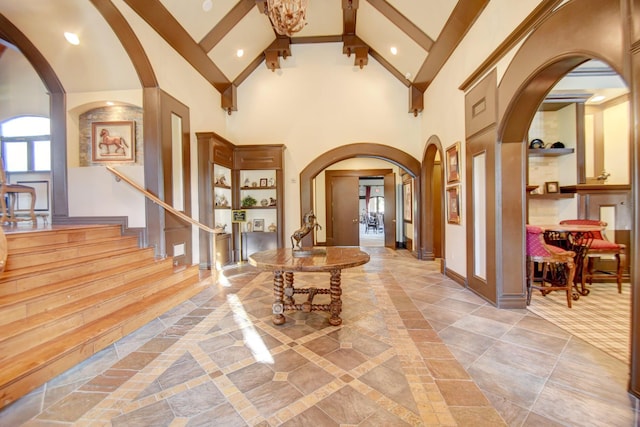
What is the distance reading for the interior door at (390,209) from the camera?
824 cm

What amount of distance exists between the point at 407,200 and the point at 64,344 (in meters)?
7.64

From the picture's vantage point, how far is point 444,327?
272cm

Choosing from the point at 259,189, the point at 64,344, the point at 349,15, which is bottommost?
the point at 64,344

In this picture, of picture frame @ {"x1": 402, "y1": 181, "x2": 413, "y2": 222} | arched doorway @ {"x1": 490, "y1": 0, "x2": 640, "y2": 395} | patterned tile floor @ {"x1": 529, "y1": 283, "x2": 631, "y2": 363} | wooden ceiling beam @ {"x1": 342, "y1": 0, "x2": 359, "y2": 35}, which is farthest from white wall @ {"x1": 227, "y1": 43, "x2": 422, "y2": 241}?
patterned tile floor @ {"x1": 529, "y1": 283, "x2": 631, "y2": 363}

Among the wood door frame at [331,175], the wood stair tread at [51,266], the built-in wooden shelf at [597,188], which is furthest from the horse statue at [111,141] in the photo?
the built-in wooden shelf at [597,188]

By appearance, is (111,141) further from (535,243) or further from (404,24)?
(535,243)

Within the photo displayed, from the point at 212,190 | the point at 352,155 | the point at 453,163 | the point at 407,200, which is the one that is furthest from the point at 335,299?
the point at 407,200

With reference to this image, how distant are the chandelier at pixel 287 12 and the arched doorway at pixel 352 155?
3.92 metres

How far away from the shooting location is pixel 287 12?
8.38ft

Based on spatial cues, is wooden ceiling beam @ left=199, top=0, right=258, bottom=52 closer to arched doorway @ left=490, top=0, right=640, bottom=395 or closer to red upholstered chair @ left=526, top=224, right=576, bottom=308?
arched doorway @ left=490, top=0, right=640, bottom=395

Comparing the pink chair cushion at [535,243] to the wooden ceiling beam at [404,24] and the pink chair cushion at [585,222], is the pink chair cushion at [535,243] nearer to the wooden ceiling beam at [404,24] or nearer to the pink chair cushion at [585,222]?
the pink chair cushion at [585,222]

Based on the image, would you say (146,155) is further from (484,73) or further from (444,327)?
(484,73)

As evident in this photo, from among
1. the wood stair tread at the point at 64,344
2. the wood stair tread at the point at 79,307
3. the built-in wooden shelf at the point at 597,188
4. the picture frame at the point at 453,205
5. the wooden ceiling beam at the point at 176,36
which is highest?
the wooden ceiling beam at the point at 176,36

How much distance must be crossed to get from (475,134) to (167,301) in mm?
4703
